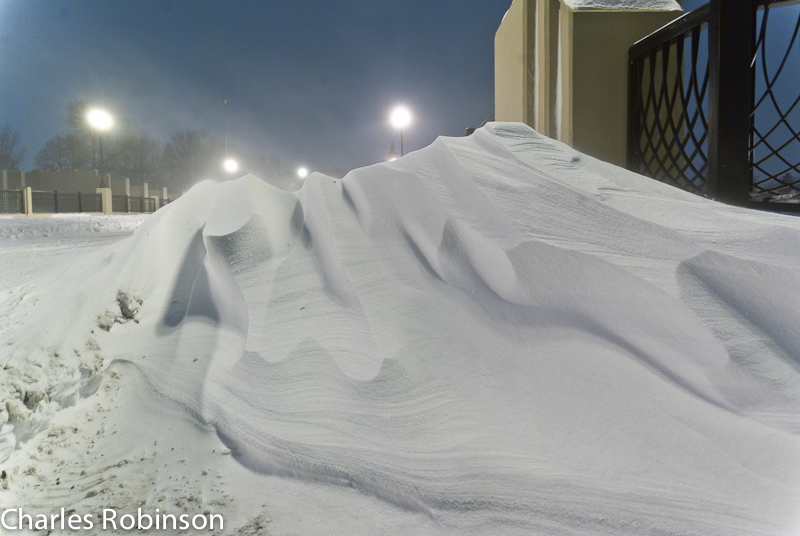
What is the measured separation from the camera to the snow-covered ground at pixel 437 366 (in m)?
1.14

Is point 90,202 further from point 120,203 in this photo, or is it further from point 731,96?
point 731,96

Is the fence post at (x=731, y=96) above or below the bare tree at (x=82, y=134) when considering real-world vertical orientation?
below

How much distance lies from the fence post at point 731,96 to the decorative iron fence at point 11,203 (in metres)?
19.1

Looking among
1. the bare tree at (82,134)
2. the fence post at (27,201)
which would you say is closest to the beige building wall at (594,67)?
the fence post at (27,201)

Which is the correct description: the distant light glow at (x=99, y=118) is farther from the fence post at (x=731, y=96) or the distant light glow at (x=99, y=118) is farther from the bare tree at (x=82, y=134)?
the fence post at (x=731, y=96)

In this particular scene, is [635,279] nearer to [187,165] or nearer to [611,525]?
[611,525]

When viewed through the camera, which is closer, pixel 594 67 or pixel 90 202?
pixel 594 67

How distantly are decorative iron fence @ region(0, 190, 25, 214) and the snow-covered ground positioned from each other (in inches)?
647

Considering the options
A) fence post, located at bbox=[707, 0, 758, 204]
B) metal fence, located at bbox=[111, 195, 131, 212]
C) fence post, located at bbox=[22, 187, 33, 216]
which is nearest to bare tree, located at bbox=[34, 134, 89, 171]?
metal fence, located at bbox=[111, 195, 131, 212]

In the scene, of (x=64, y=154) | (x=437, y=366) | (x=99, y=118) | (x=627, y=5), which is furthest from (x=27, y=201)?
(x=64, y=154)

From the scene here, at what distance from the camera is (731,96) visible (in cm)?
297

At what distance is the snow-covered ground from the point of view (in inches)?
44.9

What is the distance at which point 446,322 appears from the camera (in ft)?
5.99

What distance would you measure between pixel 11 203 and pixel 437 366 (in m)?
19.1
